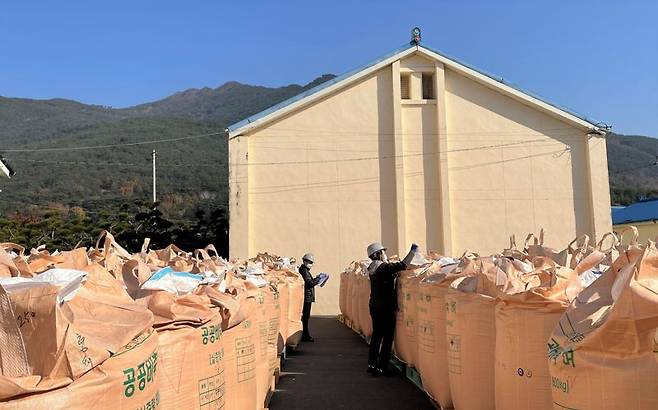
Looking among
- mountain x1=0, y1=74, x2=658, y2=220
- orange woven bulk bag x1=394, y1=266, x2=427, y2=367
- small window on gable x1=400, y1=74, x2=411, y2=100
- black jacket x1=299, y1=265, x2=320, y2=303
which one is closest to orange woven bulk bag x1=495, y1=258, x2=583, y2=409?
orange woven bulk bag x1=394, y1=266, x2=427, y2=367

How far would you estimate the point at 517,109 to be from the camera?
18172mm

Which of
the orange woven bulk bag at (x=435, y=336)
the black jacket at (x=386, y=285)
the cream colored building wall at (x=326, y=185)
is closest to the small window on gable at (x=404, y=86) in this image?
the cream colored building wall at (x=326, y=185)

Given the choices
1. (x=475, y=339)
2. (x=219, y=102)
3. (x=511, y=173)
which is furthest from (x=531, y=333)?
(x=219, y=102)

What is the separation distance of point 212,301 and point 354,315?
8255 millimetres

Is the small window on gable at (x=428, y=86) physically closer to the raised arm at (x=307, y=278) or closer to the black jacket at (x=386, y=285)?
the raised arm at (x=307, y=278)

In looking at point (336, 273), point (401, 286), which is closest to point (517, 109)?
point (336, 273)

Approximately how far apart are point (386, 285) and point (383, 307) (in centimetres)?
26

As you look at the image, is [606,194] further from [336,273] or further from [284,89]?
[284,89]

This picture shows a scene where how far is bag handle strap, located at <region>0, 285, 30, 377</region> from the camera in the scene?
5.47 feet

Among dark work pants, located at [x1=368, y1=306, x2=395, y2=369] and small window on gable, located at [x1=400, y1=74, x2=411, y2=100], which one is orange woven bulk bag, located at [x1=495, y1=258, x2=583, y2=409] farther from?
small window on gable, located at [x1=400, y1=74, x2=411, y2=100]

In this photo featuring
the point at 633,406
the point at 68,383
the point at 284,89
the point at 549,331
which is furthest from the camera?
the point at 284,89

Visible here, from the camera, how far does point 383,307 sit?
687cm

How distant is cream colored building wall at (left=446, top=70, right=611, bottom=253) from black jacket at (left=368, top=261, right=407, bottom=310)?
10732mm

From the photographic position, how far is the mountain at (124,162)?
5475 centimetres
